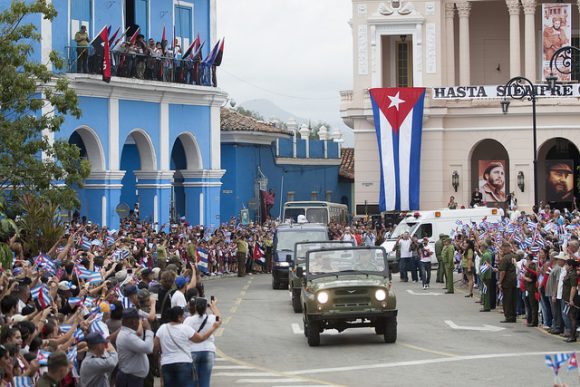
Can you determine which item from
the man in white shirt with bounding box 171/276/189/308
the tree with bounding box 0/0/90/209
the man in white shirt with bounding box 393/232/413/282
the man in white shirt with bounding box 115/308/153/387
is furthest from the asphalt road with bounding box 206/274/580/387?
the man in white shirt with bounding box 393/232/413/282

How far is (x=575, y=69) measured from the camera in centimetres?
6412

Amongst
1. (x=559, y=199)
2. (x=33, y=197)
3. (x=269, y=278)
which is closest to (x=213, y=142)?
(x=269, y=278)

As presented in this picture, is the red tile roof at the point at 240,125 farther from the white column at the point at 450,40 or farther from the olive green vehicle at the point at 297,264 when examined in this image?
the olive green vehicle at the point at 297,264

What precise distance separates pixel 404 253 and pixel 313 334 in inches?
711

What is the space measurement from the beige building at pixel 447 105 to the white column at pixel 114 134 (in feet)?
66.0

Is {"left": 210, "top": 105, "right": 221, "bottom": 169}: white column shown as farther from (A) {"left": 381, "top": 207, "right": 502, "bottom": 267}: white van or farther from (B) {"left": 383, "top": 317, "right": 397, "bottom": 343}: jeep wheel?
(B) {"left": 383, "top": 317, "right": 397, "bottom": 343}: jeep wheel

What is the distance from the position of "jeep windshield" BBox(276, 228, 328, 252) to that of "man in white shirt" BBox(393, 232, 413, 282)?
4.61 m

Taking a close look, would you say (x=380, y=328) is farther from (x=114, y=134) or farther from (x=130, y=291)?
(x=114, y=134)

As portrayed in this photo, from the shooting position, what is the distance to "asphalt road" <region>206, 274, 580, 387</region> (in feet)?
66.8

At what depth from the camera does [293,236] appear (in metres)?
39.2

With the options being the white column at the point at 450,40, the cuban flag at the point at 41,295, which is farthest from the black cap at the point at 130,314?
the white column at the point at 450,40

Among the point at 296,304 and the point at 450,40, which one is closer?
the point at 296,304

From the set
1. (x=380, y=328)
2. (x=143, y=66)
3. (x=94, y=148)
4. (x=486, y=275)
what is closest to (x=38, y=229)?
(x=380, y=328)

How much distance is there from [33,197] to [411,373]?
12.3 metres
